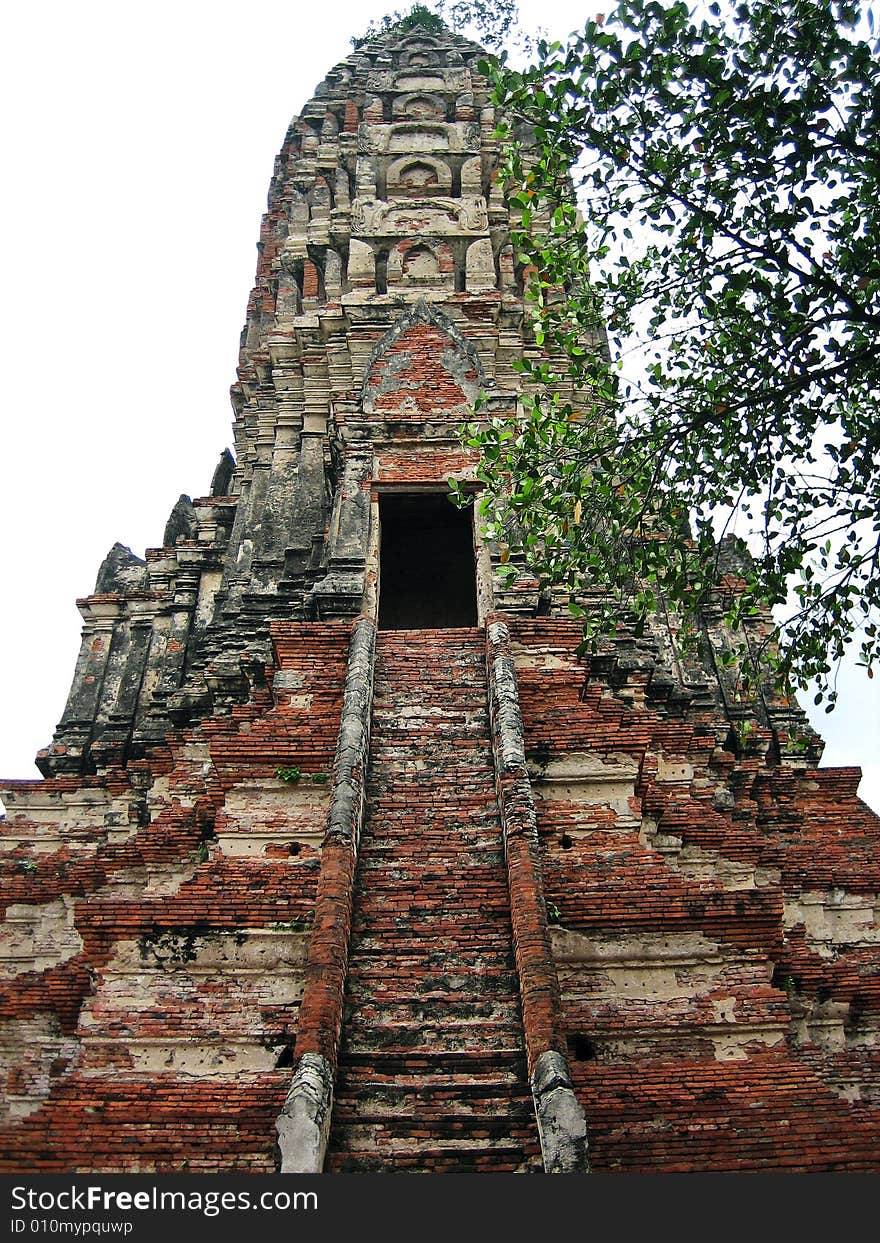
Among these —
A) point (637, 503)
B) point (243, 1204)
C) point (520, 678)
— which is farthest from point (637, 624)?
point (243, 1204)

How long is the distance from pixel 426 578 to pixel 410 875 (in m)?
7.77

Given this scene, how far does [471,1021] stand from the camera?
6680 mm

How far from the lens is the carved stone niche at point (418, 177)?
18438 mm

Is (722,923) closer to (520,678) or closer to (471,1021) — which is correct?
(471,1021)

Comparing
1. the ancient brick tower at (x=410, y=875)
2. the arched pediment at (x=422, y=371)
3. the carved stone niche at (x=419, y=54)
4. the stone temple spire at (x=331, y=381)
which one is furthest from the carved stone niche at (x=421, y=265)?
the carved stone niche at (x=419, y=54)

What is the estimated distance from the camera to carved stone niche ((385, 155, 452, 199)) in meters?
18.4

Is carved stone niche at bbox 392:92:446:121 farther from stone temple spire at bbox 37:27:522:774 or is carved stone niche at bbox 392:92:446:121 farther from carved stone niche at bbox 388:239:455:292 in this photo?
carved stone niche at bbox 388:239:455:292

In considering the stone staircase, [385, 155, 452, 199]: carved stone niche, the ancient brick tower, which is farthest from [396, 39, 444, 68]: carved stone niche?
the stone staircase

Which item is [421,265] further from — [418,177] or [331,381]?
[418,177]

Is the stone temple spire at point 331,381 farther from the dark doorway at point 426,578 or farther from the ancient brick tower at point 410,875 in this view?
the dark doorway at point 426,578

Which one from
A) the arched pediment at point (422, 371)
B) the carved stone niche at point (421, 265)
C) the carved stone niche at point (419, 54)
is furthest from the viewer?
the carved stone niche at point (419, 54)

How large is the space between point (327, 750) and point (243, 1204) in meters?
4.21

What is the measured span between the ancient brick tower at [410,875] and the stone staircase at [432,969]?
0.02 metres

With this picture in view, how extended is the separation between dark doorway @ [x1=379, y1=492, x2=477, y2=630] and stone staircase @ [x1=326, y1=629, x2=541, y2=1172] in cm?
512
